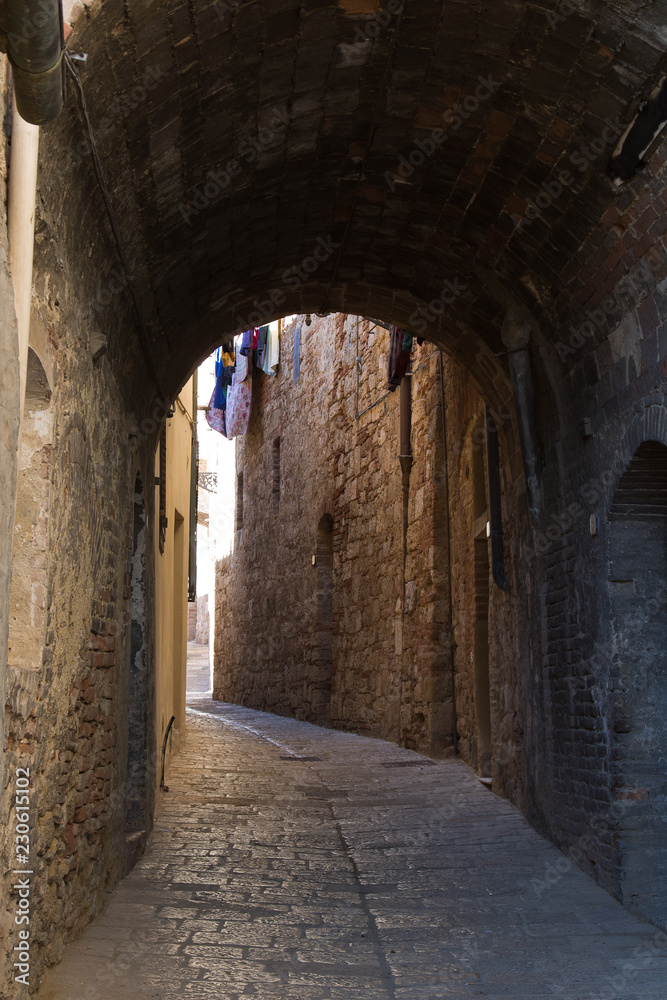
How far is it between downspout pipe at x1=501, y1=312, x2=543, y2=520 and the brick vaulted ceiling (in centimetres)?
23

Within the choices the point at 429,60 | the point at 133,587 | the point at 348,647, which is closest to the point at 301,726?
the point at 348,647

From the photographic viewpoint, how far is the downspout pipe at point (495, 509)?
6.60 meters

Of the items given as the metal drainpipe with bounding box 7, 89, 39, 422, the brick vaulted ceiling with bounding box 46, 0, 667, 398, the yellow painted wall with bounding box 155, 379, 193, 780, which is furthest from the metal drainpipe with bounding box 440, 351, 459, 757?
the metal drainpipe with bounding box 7, 89, 39, 422

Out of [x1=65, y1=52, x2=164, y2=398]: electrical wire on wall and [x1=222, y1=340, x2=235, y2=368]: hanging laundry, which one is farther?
[x1=222, y1=340, x2=235, y2=368]: hanging laundry

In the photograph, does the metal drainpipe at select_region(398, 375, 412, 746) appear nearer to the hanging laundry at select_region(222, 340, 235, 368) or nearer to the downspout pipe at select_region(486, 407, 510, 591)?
A: the downspout pipe at select_region(486, 407, 510, 591)

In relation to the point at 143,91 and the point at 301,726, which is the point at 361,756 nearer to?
the point at 301,726

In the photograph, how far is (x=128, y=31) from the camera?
3.00 m

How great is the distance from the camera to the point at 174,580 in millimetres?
8688

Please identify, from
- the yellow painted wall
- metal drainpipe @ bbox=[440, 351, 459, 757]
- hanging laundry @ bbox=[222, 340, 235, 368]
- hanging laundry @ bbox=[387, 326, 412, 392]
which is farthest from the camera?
hanging laundry @ bbox=[222, 340, 235, 368]

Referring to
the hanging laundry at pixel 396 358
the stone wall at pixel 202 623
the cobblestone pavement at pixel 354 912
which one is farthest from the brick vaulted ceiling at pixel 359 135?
the stone wall at pixel 202 623

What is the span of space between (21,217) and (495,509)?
4914 millimetres

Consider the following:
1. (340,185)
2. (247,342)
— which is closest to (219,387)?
(247,342)

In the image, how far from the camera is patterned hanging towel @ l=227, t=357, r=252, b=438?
1759 cm

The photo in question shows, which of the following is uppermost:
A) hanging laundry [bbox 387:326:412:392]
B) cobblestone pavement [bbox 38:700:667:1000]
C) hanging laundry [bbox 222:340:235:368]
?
hanging laundry [bbox 222:340:235:368]
